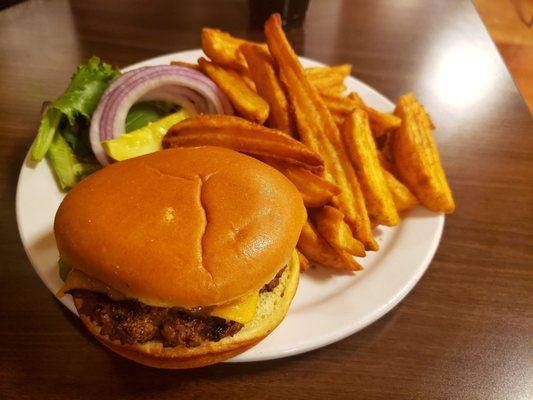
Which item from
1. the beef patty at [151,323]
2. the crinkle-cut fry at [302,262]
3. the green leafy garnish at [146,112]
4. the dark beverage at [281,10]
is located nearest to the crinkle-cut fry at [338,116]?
the crinkle-cut fry at [302,262]

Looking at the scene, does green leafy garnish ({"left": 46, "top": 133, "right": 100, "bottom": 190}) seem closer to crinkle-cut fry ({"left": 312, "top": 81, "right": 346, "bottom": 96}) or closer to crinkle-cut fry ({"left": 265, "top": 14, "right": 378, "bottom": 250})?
crinkle-cut fry ({"left": 265, "top": 14, "right": 378, "bottom": 250})

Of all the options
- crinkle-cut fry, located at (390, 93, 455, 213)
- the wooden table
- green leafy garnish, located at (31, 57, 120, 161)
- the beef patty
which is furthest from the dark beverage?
the beef patty

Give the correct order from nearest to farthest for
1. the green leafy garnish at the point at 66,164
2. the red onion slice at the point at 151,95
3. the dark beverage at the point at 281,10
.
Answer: the green leafy garnish at the point at 66,164 → the red onion slice at the point at 151,95 → the dark beverage at the point at 281,10

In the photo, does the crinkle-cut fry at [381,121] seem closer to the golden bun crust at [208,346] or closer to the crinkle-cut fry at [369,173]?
the crinkle-cut fry at [369,173]

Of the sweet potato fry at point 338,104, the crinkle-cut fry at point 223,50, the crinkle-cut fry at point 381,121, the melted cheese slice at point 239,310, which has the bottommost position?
the melted cheese slice at point 239,310

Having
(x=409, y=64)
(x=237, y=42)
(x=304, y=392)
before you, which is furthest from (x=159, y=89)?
(x=409, y=64)

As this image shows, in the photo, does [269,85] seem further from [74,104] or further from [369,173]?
[74,104]

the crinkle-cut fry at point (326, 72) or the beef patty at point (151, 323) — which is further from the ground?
the crinkle-cut fry at point (326, 72)
